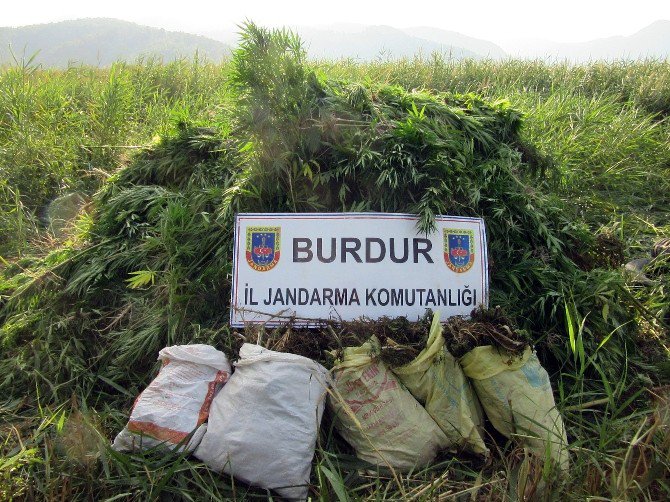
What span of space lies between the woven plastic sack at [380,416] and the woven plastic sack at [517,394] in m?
0.26

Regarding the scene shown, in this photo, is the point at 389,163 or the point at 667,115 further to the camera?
the point at 667,115

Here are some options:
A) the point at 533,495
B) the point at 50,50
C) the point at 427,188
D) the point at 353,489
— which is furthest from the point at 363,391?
the point at 50,50

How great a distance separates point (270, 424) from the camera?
6.49 ft

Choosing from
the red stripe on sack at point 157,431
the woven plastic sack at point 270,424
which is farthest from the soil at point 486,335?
the red stripe on sack at point 157,431

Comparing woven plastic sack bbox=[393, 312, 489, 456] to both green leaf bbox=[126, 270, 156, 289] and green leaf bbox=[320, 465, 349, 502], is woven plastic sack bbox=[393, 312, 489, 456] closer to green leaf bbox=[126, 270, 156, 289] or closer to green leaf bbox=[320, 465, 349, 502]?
green leaf bbox=[320, 465, 349, 502]

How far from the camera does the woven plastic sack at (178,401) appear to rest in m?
2.05

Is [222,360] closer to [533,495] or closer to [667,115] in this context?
[533,495]

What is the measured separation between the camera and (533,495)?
5.54 ft

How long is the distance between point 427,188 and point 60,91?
14.5ft

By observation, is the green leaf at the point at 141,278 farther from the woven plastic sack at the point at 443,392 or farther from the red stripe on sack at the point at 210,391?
the woven plastic sack at the point at 443,392

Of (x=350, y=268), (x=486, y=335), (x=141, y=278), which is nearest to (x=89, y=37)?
(x=141, y=278)

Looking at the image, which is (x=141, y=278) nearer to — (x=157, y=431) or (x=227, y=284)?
(x=227, y=284)

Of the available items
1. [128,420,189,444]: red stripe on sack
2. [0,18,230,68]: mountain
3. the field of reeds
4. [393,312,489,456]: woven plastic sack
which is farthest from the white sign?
[0,18,230,68]: mountain

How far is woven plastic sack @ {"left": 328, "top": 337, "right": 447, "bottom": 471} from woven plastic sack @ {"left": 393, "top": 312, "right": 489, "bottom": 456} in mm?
37
